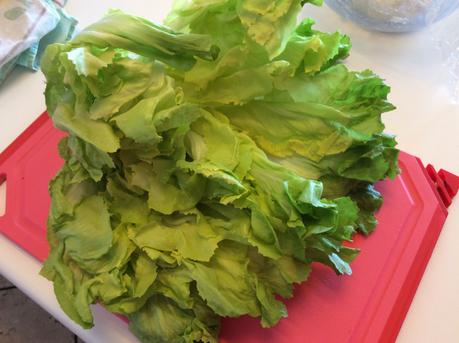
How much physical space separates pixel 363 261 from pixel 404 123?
0.76 feet

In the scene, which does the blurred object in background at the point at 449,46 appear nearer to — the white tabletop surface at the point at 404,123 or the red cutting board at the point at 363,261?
the white tabletop surface at the point at 404,123

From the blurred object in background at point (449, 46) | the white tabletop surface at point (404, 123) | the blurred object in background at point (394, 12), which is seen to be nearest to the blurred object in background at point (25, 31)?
the white tabletop surface at point (404, 123)

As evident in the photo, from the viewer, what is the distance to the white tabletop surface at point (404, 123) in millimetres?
622

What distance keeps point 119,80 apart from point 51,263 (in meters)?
0.22

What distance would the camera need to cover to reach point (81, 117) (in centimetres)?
50

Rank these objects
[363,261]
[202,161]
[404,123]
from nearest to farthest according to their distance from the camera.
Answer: [202,161] → [363,261] → [404,123]

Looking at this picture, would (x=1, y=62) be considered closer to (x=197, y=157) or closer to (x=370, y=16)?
(x=197, y=157)

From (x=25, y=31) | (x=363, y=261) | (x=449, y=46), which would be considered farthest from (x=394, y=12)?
(x=25, y=31)

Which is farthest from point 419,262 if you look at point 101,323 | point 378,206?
point 101,323

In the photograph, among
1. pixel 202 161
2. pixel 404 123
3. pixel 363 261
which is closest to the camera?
pixel 202 161

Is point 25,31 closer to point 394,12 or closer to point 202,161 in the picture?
point 202,161

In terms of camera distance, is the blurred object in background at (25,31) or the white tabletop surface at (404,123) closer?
the white tabletop surface at (404,123)

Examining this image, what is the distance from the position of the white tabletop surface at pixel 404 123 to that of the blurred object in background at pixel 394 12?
0.03 m

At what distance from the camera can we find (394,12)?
768 millimetres
